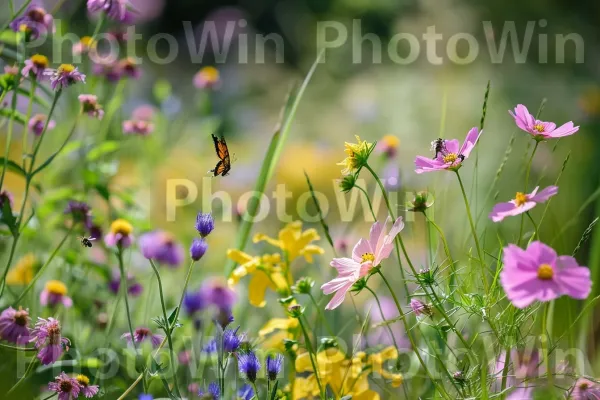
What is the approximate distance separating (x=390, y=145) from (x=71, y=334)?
1.79 feet

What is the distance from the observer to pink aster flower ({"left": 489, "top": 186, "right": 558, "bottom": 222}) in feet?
1.89

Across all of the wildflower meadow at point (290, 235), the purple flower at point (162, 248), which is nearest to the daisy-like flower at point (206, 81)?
the wildflower meadow at point (290, 235)

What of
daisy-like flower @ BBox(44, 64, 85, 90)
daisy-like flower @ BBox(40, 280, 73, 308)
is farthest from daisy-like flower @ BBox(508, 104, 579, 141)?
daisy-like flower @ BBox(40, 280, 73, 308)

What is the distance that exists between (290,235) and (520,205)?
1.08 feet

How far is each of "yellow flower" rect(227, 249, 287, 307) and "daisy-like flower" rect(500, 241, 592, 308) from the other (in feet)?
1.09

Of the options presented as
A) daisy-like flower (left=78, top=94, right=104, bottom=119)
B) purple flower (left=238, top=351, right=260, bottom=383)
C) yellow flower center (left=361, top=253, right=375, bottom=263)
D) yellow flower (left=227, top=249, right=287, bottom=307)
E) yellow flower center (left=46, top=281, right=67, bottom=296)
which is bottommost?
purple flower (left=238, top=351, right=260, bottom=383)

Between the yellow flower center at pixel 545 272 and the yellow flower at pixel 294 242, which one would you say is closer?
the yellow flower center at pixel 545 272

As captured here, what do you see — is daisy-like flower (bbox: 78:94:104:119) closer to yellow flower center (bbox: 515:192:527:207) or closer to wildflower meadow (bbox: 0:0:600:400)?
wildflower meadow (bbox: 0:0:600:400)

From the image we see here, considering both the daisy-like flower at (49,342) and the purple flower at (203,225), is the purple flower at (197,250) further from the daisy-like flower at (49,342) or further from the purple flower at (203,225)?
the daisy-like flower at (49,342)

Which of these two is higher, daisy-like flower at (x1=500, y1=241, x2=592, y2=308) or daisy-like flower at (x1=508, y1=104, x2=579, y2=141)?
daisy-like flower at (x1=508, y1=104, x2=579, y2=141)

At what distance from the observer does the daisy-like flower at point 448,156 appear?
65 cm

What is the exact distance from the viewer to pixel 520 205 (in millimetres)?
607

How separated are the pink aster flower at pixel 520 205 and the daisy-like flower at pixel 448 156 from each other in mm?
58

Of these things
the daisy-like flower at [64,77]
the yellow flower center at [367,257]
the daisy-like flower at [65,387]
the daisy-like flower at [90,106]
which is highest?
the daisy-like flower at [64,77]
